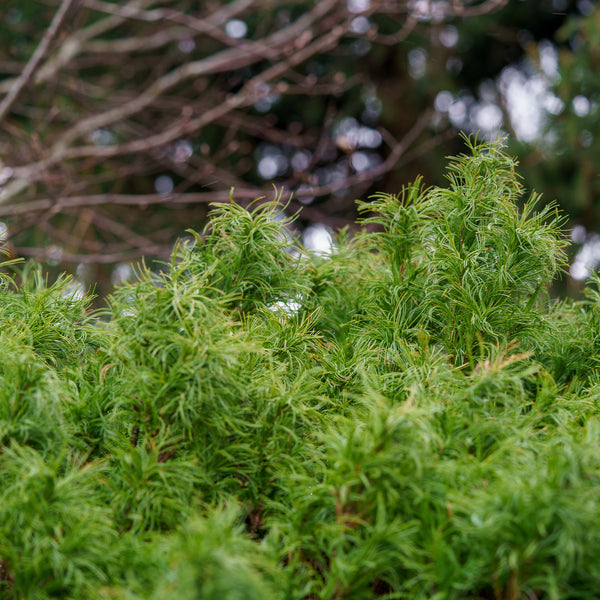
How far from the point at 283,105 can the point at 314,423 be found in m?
4.03

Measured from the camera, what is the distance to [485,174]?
845mm

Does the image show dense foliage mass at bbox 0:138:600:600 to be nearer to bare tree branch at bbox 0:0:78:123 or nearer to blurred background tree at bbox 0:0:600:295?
bare tree branch at bbox 0:0:78:123

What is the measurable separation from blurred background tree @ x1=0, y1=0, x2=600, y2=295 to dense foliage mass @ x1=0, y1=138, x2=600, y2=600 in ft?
5.36

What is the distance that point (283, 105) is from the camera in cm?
442

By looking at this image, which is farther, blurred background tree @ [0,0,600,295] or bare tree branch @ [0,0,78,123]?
blurred background tree @ [0,0,600,295]

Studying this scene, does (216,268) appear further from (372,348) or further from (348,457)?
(348,457)

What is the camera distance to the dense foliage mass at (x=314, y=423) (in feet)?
1.68

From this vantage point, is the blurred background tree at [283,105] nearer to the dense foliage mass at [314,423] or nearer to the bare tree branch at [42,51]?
the bare tree branch at [42,51]

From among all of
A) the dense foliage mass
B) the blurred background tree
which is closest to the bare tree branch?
the blurred background tree

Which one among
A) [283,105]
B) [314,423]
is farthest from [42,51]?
[283,105]

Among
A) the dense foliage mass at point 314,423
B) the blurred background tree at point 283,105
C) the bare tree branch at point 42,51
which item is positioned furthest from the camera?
the blurred background tree at point 283,105

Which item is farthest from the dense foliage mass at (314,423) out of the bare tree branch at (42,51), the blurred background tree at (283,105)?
the blurred background tree at (283,105)

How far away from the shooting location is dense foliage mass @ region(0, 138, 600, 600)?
0.51 m

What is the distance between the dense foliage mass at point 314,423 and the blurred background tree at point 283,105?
1.63 m
